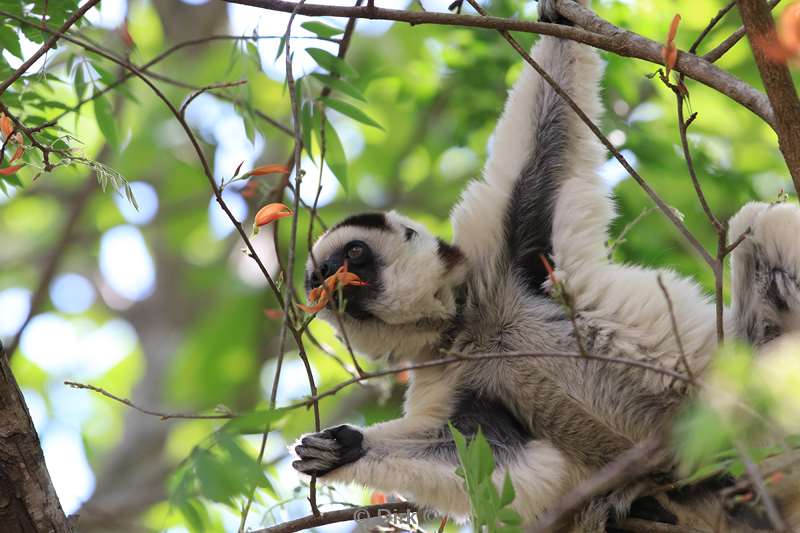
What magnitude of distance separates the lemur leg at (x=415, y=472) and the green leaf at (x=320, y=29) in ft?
6.83

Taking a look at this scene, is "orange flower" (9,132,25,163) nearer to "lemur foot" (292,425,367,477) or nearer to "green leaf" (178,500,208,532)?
"green leaf" (178,500,208,532)

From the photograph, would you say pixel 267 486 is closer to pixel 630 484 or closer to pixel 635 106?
pixel 630 484

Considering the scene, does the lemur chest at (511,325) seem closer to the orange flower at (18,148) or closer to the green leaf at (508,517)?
the green leaf at (508,517)

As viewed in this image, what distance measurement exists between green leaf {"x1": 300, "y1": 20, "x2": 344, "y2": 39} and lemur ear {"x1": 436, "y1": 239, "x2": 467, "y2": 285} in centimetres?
136

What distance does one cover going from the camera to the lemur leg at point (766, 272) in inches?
175

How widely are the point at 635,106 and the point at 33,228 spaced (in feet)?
36.4

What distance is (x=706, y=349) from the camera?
4785 millimetres

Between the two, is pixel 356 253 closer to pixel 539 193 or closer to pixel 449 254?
pixel 449 254

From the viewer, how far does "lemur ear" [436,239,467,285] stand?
5.50 meters

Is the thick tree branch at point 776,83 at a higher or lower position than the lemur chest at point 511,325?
lower

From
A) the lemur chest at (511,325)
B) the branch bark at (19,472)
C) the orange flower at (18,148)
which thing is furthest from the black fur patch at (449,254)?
the branch bark at (19,472)

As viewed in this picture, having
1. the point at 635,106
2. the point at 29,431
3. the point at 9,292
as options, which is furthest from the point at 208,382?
the point at 29,431

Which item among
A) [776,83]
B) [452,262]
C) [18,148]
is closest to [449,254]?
[452,262]

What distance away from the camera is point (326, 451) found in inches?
187
